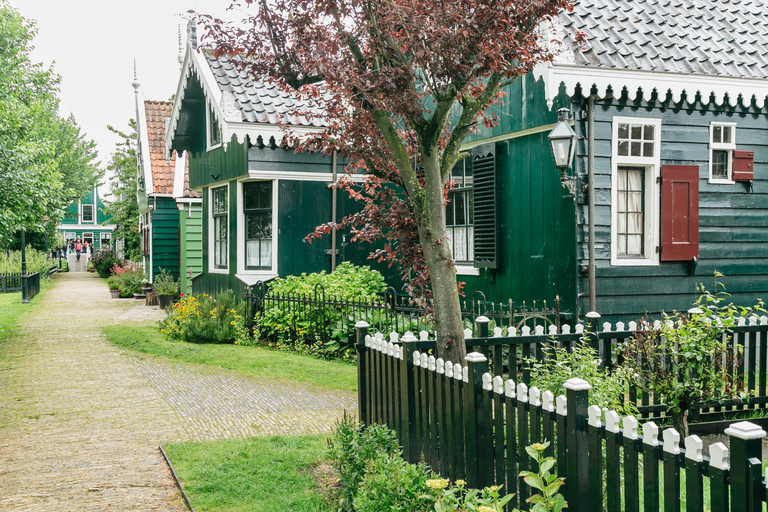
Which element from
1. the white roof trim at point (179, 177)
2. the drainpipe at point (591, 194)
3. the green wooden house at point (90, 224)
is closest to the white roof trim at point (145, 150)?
the white roof trim at point (179, 177)

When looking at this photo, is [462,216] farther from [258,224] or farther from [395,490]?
[395,490]

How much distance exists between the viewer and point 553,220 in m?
9.95

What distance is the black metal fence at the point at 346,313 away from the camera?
9.74 metres

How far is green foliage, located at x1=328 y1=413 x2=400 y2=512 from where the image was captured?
185 inches

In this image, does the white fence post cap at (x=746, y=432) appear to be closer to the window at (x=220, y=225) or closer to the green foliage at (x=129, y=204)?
the window at (x=220, y=225)

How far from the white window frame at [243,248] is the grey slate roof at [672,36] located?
715cm

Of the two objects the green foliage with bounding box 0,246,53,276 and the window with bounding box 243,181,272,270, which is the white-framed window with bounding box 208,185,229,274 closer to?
the window with bounding box 243,181,272,270

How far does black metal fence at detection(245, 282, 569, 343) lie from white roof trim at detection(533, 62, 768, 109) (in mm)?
2858

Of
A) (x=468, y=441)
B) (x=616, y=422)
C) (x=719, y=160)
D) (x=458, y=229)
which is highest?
(x=719, y=160)

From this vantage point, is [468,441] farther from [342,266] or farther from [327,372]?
[342,266]

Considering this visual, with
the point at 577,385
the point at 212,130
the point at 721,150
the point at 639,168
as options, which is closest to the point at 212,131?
the point at 212,130

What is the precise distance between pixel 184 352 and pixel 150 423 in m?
4.94

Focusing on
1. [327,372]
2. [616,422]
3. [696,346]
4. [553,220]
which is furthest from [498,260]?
[616,422]

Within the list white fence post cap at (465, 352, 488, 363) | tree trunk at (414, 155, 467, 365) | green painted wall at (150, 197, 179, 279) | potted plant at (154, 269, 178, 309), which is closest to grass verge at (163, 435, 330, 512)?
tree trunk at (414, 155, 467, 365)
